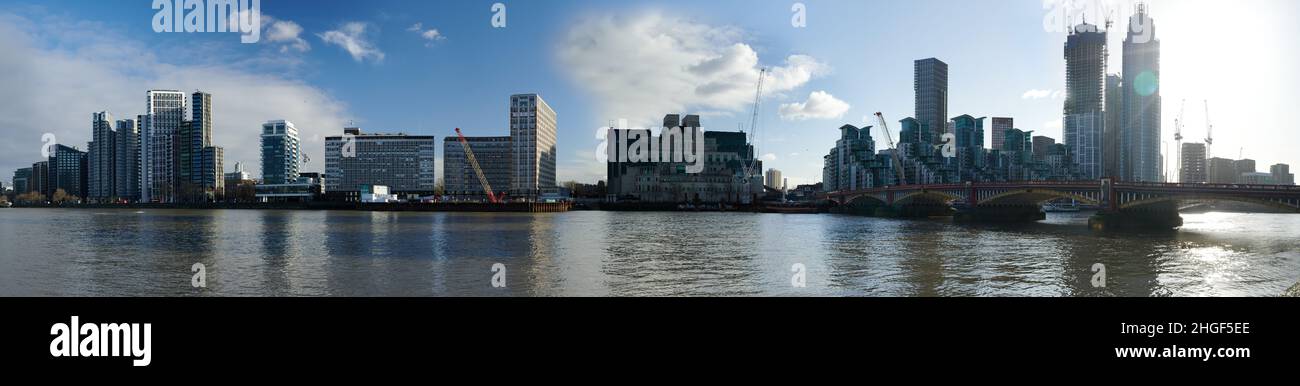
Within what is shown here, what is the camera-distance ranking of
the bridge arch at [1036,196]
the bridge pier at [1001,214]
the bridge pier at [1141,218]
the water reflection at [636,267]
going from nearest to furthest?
the water reflection at [636,267]
the bridge pier at [1141,218]
the bridge arch at [1036,196]
the bridge pier at [1001,214]

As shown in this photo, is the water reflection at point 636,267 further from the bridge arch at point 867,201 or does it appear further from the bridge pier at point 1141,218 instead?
the bridge arch at point 867,201

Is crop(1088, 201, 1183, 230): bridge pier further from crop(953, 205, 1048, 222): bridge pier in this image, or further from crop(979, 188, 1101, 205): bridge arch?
crop(953, 205, 1048, 222): bridge pier

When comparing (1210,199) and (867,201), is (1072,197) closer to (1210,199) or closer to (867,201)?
(1210,199)

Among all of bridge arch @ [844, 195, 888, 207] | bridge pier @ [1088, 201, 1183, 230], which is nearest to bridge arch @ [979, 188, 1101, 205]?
bridge pier @ [1088, 201, 1183, 230]

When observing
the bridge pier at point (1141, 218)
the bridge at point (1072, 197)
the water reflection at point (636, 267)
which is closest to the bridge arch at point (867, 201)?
the bridge at point (1072, 197)

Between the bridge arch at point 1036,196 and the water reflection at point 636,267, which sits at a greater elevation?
the bridge arch at point 1036,196

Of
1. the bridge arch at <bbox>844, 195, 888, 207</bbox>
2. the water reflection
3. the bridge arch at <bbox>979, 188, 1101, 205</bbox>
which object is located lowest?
the water reflection

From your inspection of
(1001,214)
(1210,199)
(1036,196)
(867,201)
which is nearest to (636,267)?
(1210,199)

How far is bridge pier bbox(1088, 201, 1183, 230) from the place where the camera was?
65500 millimetres

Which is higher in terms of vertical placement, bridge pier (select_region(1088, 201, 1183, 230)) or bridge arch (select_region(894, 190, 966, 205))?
bridge arch (select_region(894, 190, 966, 205))

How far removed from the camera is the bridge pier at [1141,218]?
215 feet
